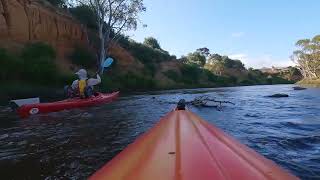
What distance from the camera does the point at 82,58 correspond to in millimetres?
31688

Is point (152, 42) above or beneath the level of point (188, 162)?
above

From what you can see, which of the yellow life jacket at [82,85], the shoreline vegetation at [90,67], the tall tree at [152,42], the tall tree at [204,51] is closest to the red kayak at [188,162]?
the yellow life jacket at [82,85]

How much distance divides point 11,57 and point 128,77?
1336 centimetres

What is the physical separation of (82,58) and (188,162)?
3033 cm

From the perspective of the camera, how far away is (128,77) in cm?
3269

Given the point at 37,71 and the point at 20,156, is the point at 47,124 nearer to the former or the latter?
the point at 20,156

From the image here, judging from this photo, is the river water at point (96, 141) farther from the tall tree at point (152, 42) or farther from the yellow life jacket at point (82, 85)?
the tall tree at point (152, 42)

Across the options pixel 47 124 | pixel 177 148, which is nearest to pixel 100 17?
pixel 47 124

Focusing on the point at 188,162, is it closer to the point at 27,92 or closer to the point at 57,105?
the point at 57,105

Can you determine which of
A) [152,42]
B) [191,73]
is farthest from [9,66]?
[152,42]

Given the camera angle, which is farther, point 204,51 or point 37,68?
point 204,51

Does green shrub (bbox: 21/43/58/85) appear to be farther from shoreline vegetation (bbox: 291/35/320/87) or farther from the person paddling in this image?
shoreline vegetation (bbox: 291/35/320/87)

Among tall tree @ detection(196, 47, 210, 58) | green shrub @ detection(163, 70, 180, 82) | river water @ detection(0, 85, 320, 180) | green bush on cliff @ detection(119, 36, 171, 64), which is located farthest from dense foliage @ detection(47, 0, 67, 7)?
tall tree @ detection(196, 47, 210, 58)

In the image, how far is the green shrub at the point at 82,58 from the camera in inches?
1235
